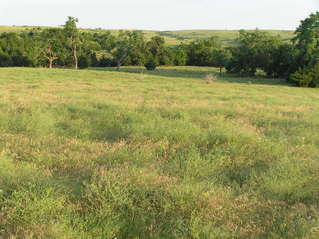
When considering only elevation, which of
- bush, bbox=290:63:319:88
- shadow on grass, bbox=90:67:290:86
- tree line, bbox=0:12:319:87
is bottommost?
shadow on grass, bbox=90:67:290:86

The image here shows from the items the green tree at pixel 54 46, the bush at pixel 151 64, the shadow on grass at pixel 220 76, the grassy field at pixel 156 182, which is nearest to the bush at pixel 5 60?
the green tree at pixel 54 46

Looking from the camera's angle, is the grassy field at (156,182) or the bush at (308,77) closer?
the grassy field at (156,182)

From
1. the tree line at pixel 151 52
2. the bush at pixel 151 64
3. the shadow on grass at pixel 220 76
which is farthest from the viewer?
the bush at pixel 151 64

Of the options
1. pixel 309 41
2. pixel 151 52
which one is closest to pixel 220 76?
pixel 309 41

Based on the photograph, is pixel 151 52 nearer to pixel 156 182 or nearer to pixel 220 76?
pixel 220 76

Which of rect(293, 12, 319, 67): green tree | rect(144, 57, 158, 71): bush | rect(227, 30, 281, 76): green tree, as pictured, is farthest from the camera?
rect(144, 57, 158, 71): bush

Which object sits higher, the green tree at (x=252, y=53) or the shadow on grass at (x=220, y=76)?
the green tree at (x=252, y=53)

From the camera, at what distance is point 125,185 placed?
4938 millimetres

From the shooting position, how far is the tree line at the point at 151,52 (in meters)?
48.6

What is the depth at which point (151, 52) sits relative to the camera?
6925cm

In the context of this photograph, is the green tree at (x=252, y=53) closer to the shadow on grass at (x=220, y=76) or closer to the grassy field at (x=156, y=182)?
the shadow on grass at (x=220, y=76)

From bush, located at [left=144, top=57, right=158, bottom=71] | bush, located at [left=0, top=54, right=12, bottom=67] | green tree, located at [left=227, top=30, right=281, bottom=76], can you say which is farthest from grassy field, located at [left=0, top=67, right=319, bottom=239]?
bush, located at [left=0, top=54, right=12, bottom=67]

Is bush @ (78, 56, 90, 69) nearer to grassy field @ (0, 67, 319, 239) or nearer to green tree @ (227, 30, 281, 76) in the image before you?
green tree @ (227, 30, 281, 76)

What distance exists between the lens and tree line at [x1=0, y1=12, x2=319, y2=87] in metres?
48.6
